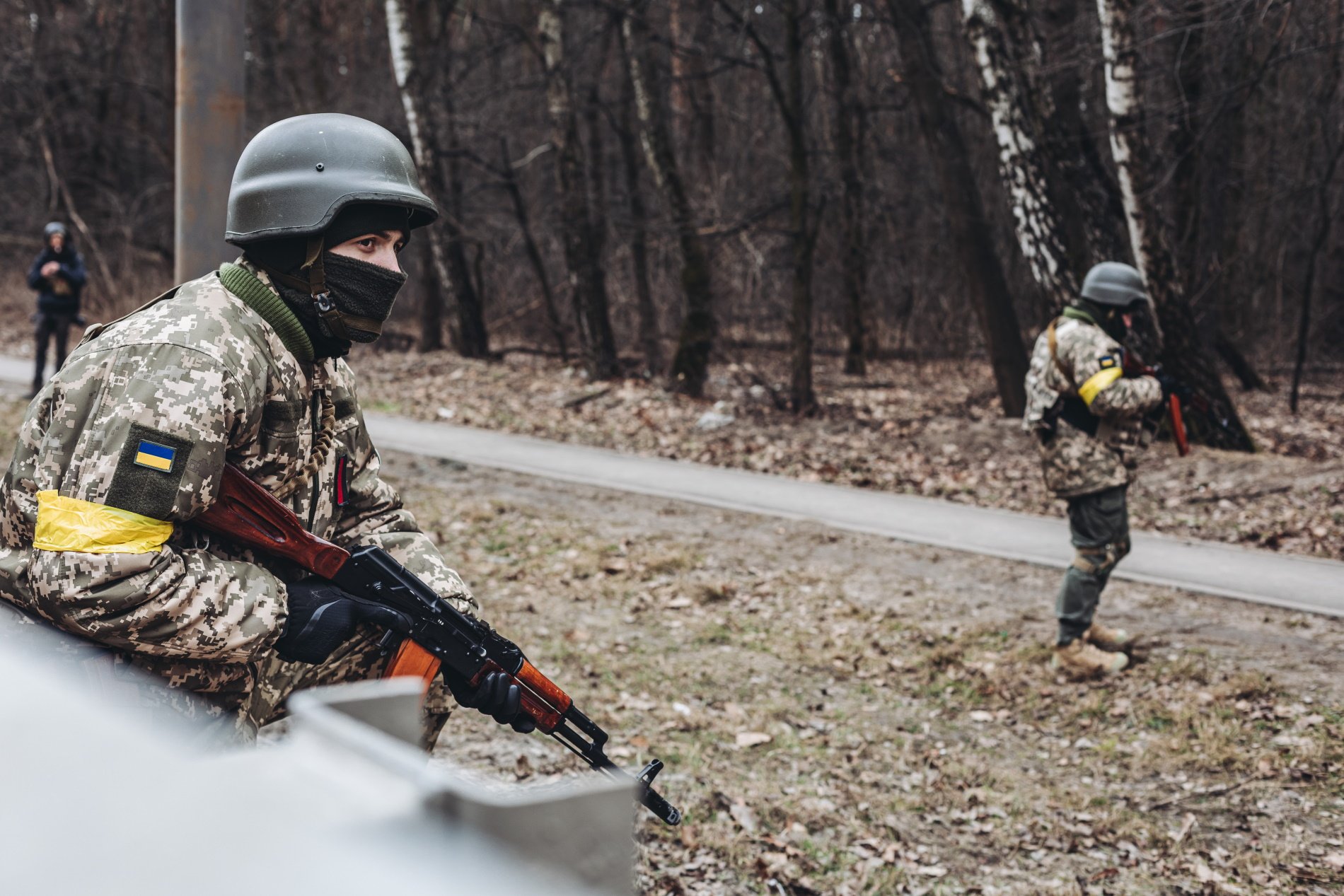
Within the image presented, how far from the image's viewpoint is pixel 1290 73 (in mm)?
18109

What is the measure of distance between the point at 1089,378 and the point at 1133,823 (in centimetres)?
220

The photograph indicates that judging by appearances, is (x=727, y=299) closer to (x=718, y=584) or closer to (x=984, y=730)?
(x=718, y=584)

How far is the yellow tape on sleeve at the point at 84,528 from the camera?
2.31 metres

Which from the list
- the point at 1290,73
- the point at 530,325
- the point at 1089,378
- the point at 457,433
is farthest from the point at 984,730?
the point at 1290,73

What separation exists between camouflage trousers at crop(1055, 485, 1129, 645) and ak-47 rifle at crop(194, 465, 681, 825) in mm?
3458

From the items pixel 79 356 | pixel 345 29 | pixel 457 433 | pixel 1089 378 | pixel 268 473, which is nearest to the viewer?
pixel 79 356

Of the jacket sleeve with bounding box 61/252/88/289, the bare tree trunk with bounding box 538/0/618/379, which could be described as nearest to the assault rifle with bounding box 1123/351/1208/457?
the bare tree trunk with bounding box 538/0/618/379

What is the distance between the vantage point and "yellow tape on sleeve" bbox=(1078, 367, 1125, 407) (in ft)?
18.3

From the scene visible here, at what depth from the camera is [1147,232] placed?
402 inches

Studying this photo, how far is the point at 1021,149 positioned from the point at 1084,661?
6204 mm

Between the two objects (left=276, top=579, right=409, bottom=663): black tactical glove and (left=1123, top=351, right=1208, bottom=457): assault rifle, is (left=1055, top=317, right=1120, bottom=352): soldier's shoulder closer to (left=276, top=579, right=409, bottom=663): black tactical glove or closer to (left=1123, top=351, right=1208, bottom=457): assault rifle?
(left=1123, top=351, right=1208, bottom=457): assault rifle

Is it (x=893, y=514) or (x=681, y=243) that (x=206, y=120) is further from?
(x=681, y=243)

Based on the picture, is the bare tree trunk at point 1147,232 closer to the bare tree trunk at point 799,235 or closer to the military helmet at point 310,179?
the bare tree trunk at point 799,235

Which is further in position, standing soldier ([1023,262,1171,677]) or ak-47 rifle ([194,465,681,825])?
standing soldier ([1023,262,1171,677])
